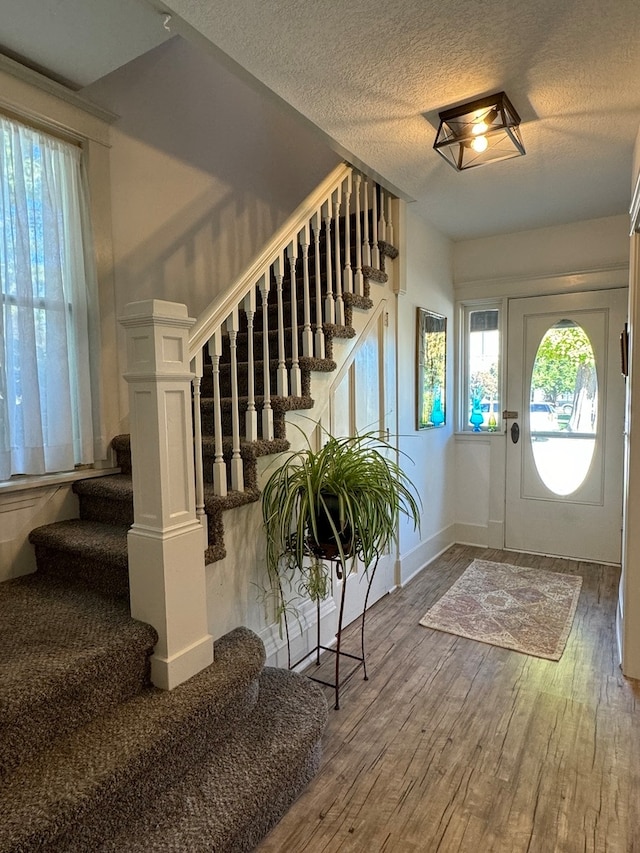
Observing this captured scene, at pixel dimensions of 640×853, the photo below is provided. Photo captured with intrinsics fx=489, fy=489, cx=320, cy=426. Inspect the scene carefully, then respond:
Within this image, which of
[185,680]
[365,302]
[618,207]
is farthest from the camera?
[618,207]

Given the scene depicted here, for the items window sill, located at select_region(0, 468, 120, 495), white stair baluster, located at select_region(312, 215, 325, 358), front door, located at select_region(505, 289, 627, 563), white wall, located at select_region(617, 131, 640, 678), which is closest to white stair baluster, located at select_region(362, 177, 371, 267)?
white stair baluster, located at select_region(312, 215, 325, 358)

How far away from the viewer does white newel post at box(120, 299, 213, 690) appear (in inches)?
59.6

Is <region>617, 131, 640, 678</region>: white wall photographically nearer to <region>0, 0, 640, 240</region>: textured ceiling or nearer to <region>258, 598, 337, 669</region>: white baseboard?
<region>0, 0, 640, 240</region>: textured ceiling

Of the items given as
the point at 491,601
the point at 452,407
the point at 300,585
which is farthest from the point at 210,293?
the point at 491,601

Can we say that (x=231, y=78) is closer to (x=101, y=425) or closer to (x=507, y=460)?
(x=101, y=425)

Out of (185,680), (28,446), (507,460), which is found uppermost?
(28,446)

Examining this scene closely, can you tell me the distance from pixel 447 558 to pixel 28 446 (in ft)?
9.88

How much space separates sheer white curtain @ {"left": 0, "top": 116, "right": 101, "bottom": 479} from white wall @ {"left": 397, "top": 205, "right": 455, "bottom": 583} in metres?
1.88

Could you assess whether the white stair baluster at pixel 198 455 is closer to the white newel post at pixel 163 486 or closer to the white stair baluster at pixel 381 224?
the white newel post at pixel 163 486

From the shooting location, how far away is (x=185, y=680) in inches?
63.1

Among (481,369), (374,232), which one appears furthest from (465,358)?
(374,232)

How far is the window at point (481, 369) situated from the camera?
404 centimetres

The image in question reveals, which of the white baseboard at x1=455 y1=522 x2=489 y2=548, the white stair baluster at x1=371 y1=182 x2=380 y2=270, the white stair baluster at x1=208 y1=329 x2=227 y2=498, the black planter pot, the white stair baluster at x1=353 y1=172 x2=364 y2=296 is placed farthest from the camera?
the white baseboard at x1=455 y1=522 x2=489 y2=548

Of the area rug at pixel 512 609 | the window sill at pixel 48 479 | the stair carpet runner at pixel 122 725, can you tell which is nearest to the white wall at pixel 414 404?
the area rug at pixel 512 609
